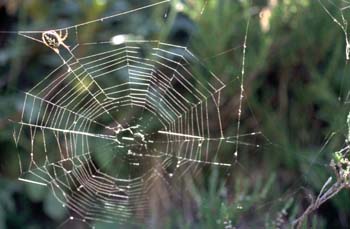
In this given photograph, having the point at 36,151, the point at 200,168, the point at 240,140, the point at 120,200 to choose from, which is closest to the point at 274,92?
the point at 240,140

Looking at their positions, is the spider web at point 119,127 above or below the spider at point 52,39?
below

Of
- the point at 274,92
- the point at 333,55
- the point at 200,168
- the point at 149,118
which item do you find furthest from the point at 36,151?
the point at 333,55

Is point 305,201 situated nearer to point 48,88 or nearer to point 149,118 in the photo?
point 149,118

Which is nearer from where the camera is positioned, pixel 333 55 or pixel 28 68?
pixel 333 55

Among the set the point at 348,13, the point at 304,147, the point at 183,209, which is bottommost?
the point at 183,209

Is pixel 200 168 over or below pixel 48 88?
below

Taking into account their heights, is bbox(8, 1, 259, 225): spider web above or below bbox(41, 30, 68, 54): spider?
below
